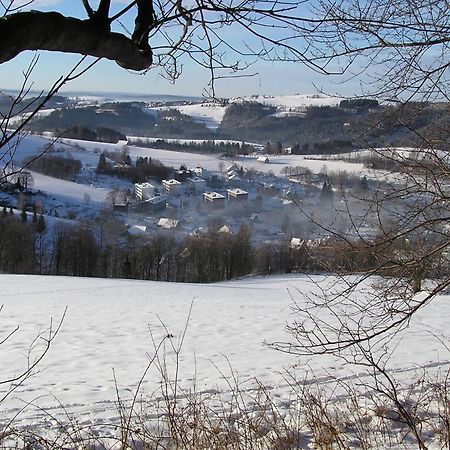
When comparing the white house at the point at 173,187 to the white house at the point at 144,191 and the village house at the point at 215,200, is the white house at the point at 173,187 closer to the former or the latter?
the white house at the point at 144,191

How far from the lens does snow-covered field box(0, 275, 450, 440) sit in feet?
21.2

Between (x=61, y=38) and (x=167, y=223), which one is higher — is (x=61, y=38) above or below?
below

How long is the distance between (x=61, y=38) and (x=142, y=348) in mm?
8827

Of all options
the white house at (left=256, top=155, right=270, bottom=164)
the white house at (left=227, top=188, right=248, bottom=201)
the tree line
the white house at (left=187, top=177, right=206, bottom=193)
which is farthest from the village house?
the tree line

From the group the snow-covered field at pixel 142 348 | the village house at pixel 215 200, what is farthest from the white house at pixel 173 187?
the snow-covered field at pixel 142 348

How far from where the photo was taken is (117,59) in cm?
197

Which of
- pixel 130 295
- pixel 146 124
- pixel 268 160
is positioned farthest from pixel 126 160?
pixel 130 295

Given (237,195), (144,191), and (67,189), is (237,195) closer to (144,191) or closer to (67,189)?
(144,191)

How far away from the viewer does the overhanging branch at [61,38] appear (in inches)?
59.0

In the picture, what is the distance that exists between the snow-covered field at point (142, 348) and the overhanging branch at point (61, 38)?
8.49 ft

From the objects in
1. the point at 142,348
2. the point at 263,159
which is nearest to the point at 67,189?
the point at 263,159

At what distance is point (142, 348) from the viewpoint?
32.3 feet

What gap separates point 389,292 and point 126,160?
88806 millimetres

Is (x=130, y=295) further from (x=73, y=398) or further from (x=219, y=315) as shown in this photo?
(x=73, y=398)
